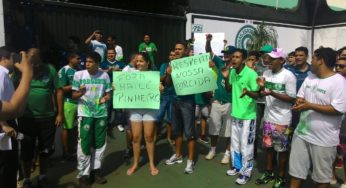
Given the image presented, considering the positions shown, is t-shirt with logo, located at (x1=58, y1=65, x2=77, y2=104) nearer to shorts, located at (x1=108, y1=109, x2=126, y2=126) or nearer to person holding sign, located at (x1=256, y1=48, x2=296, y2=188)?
shorts, located at (x1=108, y1=109, x2=126, y2=126)

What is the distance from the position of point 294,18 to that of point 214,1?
4.80 metres

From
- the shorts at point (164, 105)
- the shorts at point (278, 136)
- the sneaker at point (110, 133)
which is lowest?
the sneaker at point (110, 133)

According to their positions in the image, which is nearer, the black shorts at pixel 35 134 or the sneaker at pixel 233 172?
the black shorts at pixel 35 134

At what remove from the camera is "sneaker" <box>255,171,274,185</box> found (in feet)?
15.2

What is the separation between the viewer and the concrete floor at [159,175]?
4.59m

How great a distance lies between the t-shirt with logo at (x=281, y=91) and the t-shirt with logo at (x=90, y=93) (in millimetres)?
2273

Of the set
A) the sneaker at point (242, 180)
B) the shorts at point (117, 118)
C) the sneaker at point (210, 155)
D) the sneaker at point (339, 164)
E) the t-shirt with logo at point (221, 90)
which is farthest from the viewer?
the shorts at point (117, 118)

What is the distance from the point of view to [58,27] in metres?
7.57

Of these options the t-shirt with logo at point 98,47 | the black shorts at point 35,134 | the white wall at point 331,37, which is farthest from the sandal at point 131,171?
the white wall at point 331,37

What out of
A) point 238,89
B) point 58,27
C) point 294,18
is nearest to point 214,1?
point 294,18

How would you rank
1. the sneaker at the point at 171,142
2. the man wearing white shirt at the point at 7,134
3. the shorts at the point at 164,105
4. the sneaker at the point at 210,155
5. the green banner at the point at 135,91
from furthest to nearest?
the sneaker at the point at 171,142 < the shorts at the point at 164,105 < the sneaker at the point at 210,155 < the green banner at the point at 135,91 < the man wearing white shirt at the point at 7,134

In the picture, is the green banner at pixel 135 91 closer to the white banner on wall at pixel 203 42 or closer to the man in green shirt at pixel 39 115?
the man in green shirt at pixel 39 115

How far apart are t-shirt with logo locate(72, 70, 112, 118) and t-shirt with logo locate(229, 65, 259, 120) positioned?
6.17ft

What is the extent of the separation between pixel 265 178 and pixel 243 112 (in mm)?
1024
